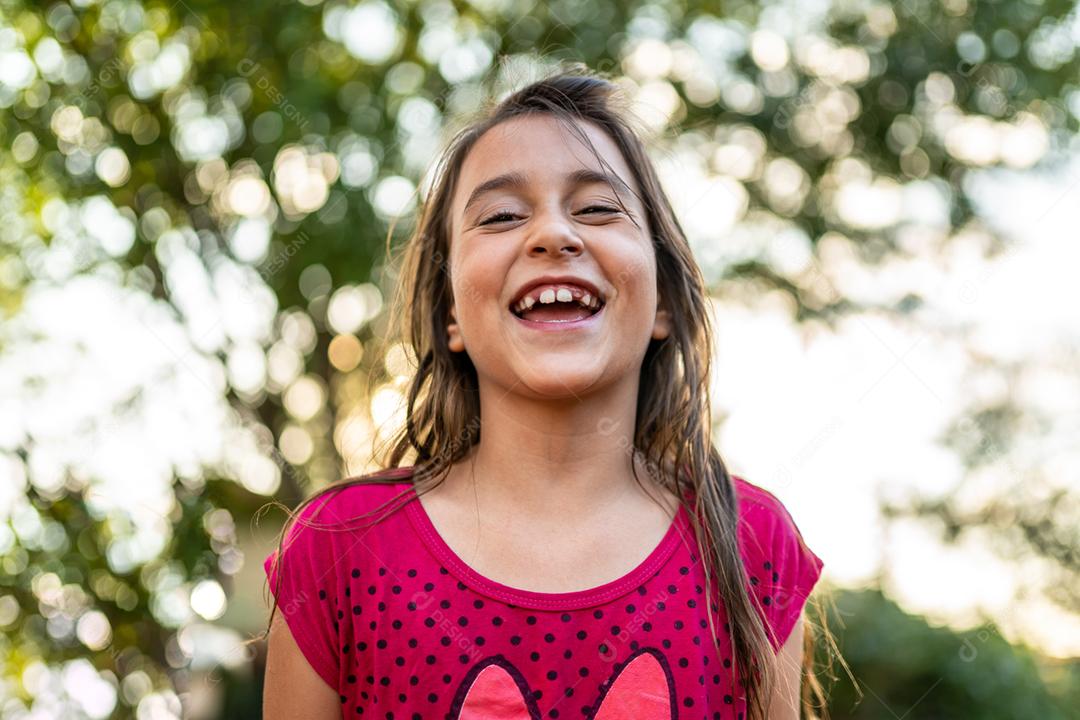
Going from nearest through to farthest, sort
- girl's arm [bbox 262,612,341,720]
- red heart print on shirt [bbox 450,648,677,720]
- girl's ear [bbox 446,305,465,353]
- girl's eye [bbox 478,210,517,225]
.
A: red heart print on shirt [bbox 450,648,677,720]
girl's arm [bbox 262,612,341,720]
girl's eye [bbox 478,210,517,225]
girl's ear [bbox 446,305,465,353]

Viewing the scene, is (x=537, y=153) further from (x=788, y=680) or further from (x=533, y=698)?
(x=788, y=680)

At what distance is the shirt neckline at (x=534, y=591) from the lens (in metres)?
1.91

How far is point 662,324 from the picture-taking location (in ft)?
7.63

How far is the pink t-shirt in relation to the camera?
1.87m

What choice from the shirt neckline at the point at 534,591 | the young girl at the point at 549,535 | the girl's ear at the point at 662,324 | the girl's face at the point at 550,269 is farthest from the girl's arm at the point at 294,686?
the girl's ear at the point at 662,324

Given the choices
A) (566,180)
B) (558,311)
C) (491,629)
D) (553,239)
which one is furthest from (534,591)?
(566,180)

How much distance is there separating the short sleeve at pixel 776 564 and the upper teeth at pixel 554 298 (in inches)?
20.0

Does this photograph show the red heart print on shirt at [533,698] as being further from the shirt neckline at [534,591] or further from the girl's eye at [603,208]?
the girl's eye at [603,208]

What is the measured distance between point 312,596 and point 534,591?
0.41 meters

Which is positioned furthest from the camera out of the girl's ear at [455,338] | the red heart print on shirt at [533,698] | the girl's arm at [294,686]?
the girl's ear at [455,338]

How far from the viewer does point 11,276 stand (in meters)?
4.32

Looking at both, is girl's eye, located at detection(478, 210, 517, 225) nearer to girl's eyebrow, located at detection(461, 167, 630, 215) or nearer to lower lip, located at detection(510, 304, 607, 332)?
girl's eyebrow, located at detection(461, 167, 630, 215)

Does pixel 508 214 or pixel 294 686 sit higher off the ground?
pixel 508 214

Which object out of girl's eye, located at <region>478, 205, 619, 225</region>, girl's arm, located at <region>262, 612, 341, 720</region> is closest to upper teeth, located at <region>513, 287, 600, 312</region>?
girl's eye, located at <region>478, 205, 619, 225</region>
